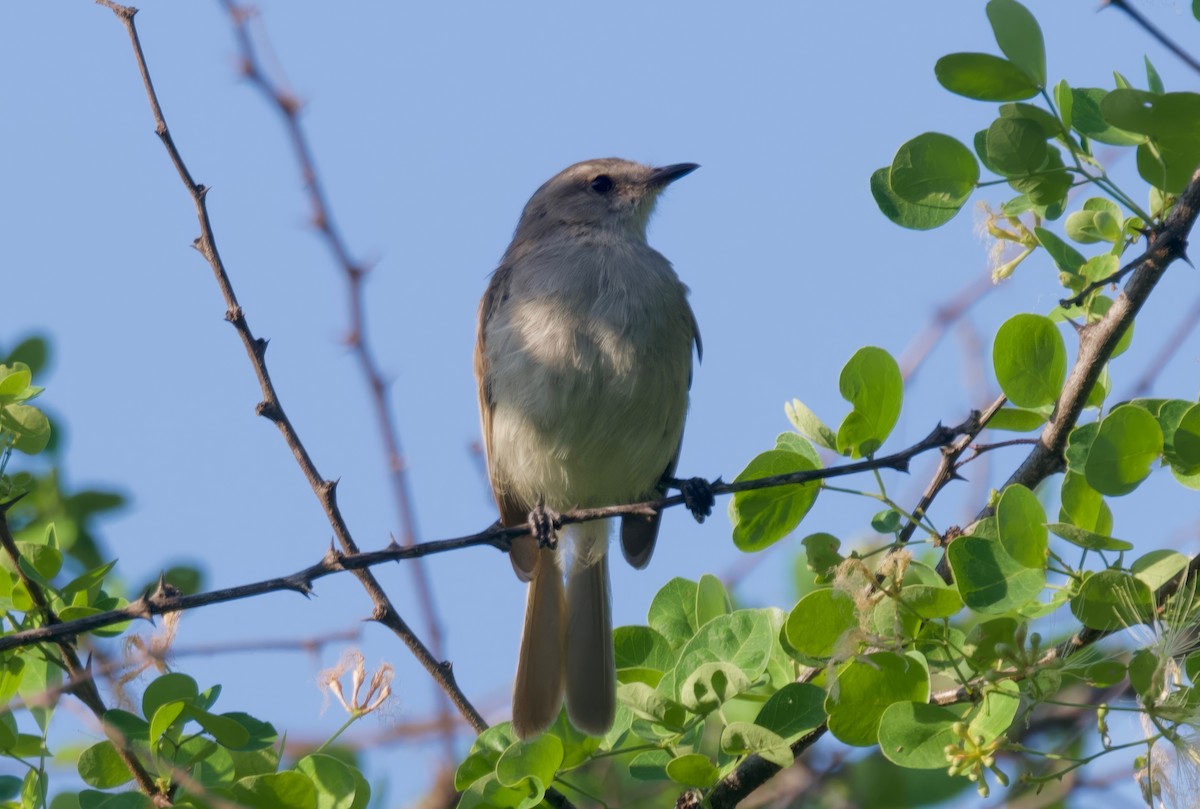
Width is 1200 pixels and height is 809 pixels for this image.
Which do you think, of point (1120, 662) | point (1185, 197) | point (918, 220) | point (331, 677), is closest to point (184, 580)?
point (331, 677)

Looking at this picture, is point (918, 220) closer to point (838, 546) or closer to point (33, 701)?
point (838, 546)

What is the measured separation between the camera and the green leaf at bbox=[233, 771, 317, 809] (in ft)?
9.00

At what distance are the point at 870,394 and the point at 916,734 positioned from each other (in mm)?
783

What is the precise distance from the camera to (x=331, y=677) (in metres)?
3.01

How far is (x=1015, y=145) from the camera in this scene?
279cm

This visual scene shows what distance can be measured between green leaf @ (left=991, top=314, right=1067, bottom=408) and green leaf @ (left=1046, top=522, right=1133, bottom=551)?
42 cm

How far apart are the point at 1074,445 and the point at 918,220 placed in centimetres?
71

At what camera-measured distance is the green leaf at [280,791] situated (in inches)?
108

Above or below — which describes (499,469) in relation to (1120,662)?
above

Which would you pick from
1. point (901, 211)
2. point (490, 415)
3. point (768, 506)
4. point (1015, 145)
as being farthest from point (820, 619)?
point (490, 415)

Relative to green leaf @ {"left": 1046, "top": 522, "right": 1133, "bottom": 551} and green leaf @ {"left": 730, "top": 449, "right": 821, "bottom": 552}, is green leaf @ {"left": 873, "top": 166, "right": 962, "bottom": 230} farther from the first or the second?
green leaf @ {"left": 1046, "top": 522, "right": 1133, "bottom": 551}

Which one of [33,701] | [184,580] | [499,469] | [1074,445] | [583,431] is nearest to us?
[33,701]

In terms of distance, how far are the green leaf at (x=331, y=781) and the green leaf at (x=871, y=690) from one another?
101 centimetres

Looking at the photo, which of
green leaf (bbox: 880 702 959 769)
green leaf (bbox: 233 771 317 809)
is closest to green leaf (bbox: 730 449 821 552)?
green leaf (bbox: 880 702 959 769)
